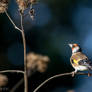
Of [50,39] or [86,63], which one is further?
[50,39]

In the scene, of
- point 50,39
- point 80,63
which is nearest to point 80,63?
point 80,63

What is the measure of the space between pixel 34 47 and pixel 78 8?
7.30 ft

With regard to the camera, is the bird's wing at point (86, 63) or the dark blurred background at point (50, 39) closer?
the bird's wing at point (86, 63)

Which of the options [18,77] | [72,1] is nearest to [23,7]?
[18,77]

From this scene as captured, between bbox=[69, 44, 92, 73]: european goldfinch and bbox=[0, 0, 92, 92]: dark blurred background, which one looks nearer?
bbox=[69, 44, 92, 73]: european goldfinch

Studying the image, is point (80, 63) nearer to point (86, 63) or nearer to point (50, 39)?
point (86, 63)

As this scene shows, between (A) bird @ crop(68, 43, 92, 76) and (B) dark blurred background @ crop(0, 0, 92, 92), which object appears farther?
(B) dark blurred background @ crop(0, 0, 92, 92)

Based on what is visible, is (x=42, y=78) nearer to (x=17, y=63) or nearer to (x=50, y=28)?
(x=17, y=63)

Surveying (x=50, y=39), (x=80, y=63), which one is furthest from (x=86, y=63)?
(x=50, y=39)

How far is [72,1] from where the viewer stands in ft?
27.2

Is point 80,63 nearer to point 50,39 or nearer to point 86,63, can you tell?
point 86,63

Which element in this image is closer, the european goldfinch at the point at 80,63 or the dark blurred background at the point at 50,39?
the european goldfinch at the point at 80,63

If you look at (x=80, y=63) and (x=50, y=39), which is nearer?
(x=80, y=63)

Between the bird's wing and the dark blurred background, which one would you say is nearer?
the bird's wing
